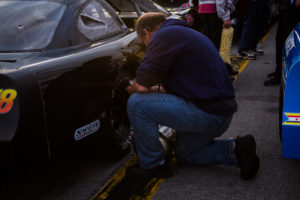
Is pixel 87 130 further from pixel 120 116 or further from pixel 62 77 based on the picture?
pixel 120 116

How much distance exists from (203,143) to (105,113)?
0.82 metres

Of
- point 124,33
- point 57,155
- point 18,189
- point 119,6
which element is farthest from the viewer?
point 119,6

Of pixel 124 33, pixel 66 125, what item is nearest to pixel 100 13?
pixel 124 33

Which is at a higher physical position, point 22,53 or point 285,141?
point 22,53

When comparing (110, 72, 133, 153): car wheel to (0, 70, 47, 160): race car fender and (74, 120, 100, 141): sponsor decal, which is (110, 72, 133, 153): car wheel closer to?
(74, 120, 100, 141): sponsor decal

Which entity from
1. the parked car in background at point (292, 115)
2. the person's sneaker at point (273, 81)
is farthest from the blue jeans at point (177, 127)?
the person's sneaker at point (273, 81)

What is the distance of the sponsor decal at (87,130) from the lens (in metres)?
2.60

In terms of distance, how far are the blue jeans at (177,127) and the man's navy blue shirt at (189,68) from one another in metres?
0.09

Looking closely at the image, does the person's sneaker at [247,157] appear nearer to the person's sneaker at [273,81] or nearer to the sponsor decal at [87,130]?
the sponsor decal at [87,130]

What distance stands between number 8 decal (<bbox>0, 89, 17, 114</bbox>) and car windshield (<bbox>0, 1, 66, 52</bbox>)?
667 mm

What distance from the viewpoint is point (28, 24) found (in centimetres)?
292

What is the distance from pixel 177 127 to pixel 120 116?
745 millimetres

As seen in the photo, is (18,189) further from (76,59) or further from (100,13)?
(100,13)

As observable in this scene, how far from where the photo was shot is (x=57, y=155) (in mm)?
2430
